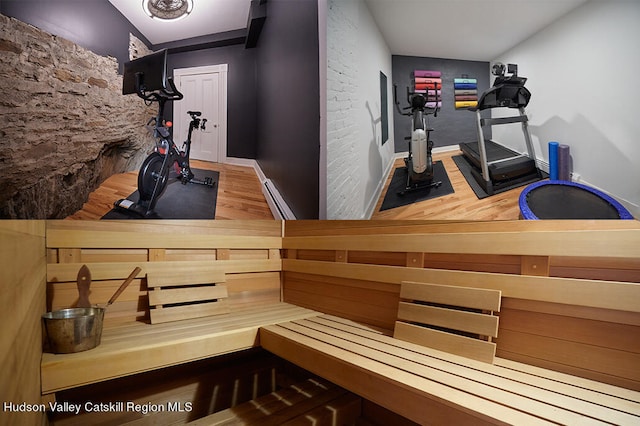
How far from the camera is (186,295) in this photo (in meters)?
2.01

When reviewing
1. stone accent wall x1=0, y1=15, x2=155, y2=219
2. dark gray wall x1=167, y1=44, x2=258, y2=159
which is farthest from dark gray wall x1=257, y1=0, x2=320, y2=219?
stone accent wall x1=0, y1=15, x2=155, y2=219

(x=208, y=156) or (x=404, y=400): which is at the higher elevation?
(x=208, y=156)

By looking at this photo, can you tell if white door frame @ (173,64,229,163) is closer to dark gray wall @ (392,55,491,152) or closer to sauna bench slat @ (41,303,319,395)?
dark gray wall @ (392,55,491,152)

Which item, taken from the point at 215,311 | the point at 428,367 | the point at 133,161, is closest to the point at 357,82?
the point at 133,161

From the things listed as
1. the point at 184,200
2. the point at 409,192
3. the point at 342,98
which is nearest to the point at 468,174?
the point at 409,192

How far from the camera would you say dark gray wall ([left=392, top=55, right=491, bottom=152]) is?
1235 millimetres

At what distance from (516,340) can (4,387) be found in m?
1.50

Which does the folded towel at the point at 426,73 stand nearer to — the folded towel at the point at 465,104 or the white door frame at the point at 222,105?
the folded towel at the point at 465,104

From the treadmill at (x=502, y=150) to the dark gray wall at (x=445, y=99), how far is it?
29 mm

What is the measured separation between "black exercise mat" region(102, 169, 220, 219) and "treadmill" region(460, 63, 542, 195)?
0.92m

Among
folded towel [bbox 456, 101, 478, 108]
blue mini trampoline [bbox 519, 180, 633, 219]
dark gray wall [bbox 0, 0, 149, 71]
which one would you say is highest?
dark gray wall [bbox 0, 0, 149, 71]

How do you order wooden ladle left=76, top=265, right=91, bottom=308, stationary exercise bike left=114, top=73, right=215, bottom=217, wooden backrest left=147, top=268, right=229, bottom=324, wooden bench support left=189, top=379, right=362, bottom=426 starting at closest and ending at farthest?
stationary exercise bike left=114, top=73, right=215, bottom=217
wooden bench support left=189, top=379, right=362, bottom=426
wooden ladle left=76, top=265, right=91, bottom=308
wooden backrest left=147, top=268, right=229, bottom=324

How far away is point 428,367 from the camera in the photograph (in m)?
1.32

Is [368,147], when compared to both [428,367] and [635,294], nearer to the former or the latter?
[428,367]
